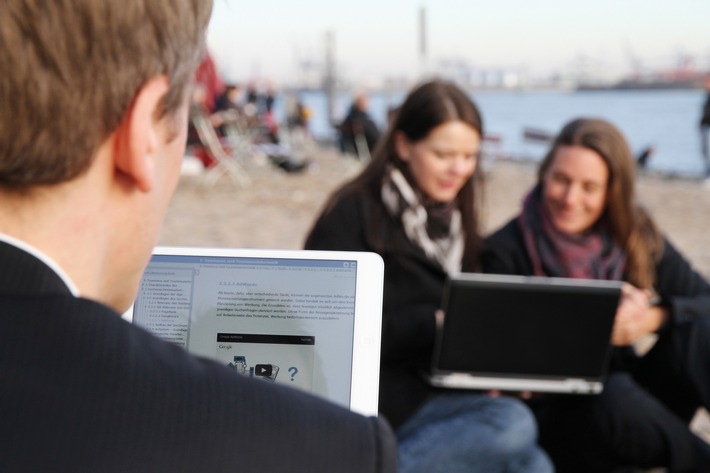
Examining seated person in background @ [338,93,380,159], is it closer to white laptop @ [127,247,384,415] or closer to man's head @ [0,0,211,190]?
white laptop @ [127,247,384,415]

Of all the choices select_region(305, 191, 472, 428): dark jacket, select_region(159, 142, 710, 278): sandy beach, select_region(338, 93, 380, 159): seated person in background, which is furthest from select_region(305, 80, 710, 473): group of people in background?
select_region(338, 93, 380, 159): seated person in background

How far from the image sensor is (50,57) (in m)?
0.70

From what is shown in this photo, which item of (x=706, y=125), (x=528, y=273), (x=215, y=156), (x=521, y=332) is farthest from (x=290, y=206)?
(x=521, y=332)

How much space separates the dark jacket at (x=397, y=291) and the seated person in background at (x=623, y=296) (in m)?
0.49

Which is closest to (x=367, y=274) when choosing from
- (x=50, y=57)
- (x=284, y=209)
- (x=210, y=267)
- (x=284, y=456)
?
(x=210, y=267)

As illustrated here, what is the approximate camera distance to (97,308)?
0.74m

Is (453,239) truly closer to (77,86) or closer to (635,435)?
(635,435)

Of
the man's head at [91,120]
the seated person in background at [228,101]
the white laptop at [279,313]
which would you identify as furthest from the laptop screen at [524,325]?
the seated person in background at [228,101]

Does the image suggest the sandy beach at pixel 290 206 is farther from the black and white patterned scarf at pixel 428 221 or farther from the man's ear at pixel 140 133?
the man's ear at pixel 140 133

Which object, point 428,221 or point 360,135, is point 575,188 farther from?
point 360,135

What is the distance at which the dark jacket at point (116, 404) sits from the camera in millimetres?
698

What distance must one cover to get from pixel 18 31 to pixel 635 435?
3002 mm

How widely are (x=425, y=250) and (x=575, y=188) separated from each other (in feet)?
2.56

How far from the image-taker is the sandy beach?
29.9 feet
